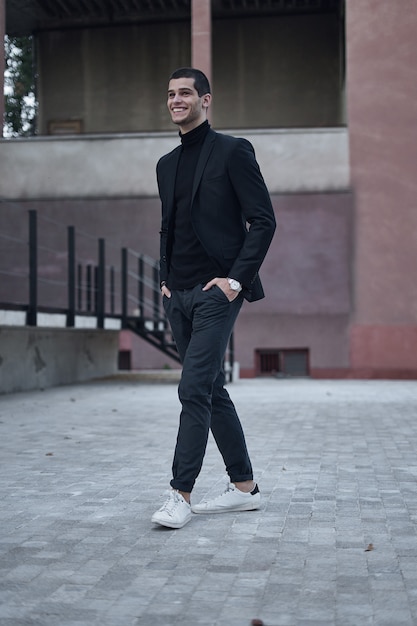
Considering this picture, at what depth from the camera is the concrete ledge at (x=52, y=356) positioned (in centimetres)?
1291

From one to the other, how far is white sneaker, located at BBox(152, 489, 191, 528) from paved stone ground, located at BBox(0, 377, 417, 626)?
0.17 ft

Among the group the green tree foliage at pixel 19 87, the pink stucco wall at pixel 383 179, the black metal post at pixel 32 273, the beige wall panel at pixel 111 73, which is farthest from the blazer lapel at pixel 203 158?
the green tree foliage at pixel 19 87

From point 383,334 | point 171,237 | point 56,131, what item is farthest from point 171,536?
point 56,131

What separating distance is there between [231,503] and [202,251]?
122 cm

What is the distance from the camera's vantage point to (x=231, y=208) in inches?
174

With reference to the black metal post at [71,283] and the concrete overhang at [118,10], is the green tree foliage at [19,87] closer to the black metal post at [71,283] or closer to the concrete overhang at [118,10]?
the concrete overhang at [118,10]

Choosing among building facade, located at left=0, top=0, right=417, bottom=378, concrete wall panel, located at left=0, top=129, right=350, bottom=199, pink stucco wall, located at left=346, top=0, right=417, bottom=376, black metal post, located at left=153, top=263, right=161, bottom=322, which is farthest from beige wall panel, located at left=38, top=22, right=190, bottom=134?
black metal post, located at left=153, top=263, right=161, bottom=322

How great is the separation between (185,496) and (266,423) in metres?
4.99

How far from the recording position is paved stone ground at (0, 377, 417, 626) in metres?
2.97

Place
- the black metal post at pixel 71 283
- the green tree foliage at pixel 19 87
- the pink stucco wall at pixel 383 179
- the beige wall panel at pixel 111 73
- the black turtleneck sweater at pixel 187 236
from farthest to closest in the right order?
the green tree foliage at pixel 19 87 < the beige wall panel at pixel 111 73 < the pink stucco wall at pixel 383 179 < the black metal post at pixel 71 283 < the black turtleneck sweater at pixel 187 236

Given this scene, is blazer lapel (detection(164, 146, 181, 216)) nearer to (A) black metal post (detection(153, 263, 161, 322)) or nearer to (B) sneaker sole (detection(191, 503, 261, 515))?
(B) sneaker sole (detection(191, 503, 261, 515))

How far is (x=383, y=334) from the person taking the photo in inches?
717

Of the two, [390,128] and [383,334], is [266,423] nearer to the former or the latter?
[383,334]

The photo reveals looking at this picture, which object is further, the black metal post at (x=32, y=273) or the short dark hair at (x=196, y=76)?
the black metal post at (x=32, y=273)
